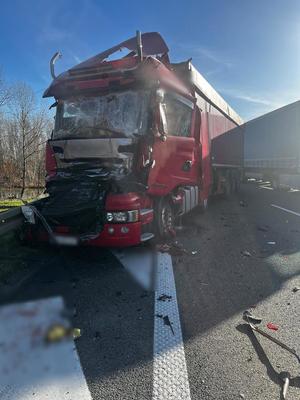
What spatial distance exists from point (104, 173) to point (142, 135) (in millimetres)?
874

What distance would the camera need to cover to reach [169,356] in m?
2.76

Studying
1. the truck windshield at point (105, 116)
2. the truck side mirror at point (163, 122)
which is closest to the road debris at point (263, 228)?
the truck side mirror at point (163, 122)

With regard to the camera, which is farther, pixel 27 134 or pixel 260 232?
pixel 27 134

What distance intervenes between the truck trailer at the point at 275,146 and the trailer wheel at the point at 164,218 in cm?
1115

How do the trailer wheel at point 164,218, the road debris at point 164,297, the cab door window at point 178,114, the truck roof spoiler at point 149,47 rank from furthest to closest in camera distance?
1. the truck roof spoiler at point 149,47
2. the cab door window at point 178,114
3. the trailer wheel at point 164,218
4. the road debris at point 164,297

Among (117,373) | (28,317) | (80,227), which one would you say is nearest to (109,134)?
(80,227)

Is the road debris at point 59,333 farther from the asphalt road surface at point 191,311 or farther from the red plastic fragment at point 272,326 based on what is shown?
the red plastic fragment at point 272,326

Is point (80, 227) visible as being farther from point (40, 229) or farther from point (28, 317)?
point (28, 317)

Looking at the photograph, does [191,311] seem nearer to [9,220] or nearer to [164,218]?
[164,218]

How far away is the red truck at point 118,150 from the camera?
491 centimetres

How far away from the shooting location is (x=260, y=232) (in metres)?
7.40

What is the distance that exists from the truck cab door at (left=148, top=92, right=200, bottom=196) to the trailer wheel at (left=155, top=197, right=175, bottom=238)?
23cm

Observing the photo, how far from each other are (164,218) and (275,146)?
13340 millimetres

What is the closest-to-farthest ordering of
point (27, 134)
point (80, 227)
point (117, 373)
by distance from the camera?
point (117, 373) < point (80, 227) < point (27, 134)
